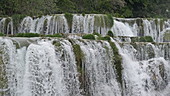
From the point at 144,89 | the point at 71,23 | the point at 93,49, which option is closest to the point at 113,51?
the point at 93,49

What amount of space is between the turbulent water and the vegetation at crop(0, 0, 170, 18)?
28.4 feet

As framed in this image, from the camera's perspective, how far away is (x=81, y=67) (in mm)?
9594

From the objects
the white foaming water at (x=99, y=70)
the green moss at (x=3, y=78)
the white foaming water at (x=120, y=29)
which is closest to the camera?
the green moss at (x=3, y=78)

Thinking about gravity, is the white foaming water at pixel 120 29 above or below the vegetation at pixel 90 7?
below

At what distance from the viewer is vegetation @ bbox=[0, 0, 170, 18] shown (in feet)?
65.1

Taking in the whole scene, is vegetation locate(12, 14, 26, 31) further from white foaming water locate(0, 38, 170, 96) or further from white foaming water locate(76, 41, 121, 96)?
white foaming water locate(76, 41, 121, 96)

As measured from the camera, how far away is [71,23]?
16.3 meters

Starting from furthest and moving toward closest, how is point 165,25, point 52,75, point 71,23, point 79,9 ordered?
point 79,9, point 165,25, point 71,23, point 52,75

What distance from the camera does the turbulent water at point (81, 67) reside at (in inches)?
324

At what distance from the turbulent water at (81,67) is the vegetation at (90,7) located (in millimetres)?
8662

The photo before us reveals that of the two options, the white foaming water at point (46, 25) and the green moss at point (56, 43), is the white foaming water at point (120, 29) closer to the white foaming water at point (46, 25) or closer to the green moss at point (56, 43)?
the white foaming water at point (46, 25)

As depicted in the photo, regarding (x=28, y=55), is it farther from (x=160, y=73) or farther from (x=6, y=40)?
(x=160, y=73)

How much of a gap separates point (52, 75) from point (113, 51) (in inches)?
127

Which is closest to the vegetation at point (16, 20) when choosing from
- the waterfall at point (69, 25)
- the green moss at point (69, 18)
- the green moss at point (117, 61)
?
the waterfall at point (69, 25)
